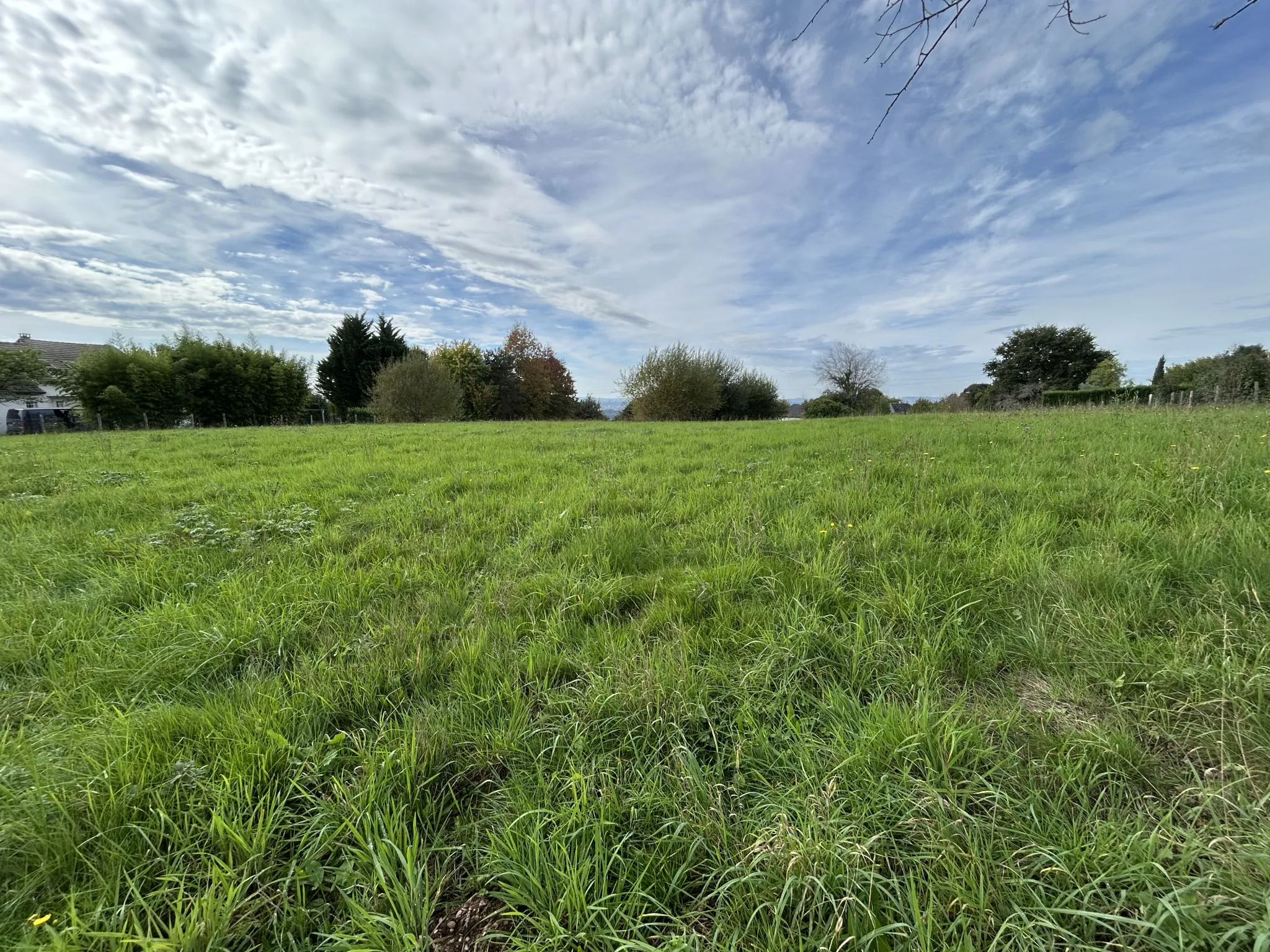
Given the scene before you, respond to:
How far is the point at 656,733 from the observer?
1.70 m

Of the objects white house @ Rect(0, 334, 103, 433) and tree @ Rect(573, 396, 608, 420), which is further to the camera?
tree @ Rect(573, 396, 608, 420)

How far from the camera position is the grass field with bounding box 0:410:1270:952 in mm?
1099

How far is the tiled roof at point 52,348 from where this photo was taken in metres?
Answer: 37.7

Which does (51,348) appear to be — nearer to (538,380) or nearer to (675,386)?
(538,380)

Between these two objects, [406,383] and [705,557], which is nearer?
[705,557]

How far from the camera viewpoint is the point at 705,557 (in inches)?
127

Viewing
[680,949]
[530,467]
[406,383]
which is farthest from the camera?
[406,383]

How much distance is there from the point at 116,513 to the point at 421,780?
5062 millimetres

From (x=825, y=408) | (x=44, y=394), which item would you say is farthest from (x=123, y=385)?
(x=825, y=408)

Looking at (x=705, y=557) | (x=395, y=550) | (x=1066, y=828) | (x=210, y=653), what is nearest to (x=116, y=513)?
(x=395, y=550)

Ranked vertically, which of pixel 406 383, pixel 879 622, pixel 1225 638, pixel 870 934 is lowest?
pixel 870 934

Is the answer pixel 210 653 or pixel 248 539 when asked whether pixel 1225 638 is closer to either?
pixel 210 653

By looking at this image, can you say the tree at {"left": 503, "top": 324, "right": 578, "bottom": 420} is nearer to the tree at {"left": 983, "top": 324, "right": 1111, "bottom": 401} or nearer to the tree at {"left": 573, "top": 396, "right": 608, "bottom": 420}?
the tree at {"left": 573, "top": 396, "right": 608, "bottom": 420}

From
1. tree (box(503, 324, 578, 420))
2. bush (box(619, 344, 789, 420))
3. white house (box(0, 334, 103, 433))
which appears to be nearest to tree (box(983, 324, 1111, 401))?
bush (box(619, 344, 789, 420))
